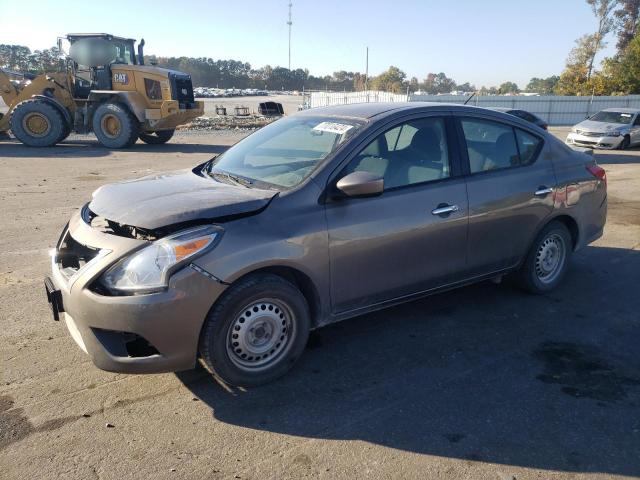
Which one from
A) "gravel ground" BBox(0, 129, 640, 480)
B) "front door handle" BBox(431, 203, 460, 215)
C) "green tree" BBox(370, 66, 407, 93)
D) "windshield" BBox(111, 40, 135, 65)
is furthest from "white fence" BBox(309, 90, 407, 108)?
"green tree" BBox(370, 66, 407, 93)

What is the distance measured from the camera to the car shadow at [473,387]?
300cm

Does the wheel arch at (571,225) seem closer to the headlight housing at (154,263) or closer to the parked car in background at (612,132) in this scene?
the headlight housing at (154,263)

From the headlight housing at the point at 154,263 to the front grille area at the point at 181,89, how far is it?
49.0ft

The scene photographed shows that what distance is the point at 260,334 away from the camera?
11.4 ft

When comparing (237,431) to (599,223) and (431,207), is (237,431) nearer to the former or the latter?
(431,207)

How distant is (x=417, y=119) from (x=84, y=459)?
3.15m

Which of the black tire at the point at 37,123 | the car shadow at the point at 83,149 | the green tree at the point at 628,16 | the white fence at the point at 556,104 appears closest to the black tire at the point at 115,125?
the car shadow at the point at 83,149

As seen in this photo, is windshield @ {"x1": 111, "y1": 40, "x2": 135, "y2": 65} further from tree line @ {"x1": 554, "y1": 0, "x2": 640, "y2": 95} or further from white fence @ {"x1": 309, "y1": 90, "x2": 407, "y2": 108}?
tree line @ {"x1": 554, "y1": 0, "x2": 640, "y2": 95}

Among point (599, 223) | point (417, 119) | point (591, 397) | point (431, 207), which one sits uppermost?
point (417, 119)

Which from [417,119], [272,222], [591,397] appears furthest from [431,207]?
[591,397]

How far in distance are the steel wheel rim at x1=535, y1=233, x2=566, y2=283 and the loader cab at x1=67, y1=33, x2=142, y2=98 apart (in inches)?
596

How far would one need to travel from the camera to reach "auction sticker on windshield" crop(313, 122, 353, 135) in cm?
401

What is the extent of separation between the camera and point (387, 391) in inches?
137

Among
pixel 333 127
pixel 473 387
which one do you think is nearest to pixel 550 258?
pixel 473 387
